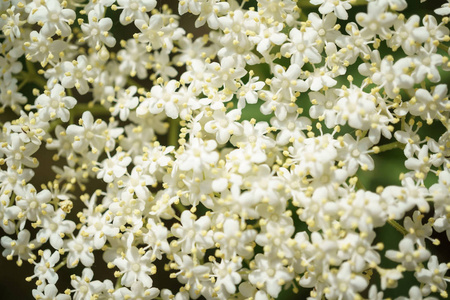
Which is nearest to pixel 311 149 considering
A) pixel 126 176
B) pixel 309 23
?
pixel 309 23

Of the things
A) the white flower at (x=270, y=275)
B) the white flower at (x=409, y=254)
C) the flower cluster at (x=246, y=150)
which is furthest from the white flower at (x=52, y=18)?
the white flower at (x=409, y=254)

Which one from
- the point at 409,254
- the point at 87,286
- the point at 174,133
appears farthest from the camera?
the point at 174,133

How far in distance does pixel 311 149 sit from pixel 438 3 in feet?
1.57

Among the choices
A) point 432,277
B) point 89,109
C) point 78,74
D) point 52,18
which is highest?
point 52,18

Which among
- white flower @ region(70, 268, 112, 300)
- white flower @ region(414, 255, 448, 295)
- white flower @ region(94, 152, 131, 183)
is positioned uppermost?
white flower @ region(94, 152, 131, 183)

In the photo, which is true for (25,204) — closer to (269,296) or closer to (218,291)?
(218,291)

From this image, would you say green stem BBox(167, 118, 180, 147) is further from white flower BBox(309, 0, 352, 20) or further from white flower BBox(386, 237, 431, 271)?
white flower BBox(386, 237, 431, 271)

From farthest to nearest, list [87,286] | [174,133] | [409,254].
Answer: [174,133], [87,286], [409,254]

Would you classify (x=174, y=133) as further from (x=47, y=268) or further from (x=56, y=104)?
(x=47, y=268)

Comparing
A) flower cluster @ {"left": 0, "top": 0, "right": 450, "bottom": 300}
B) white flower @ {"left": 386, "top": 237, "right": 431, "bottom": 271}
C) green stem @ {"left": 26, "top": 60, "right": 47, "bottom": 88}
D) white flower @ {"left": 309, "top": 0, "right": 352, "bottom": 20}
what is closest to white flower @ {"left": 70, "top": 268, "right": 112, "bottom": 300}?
flower cluster @ {"left": 0, "top": 0, "right": 450, "bottom": 300}

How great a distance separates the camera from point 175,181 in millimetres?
1089

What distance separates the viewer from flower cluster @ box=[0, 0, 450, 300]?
996 millimetres

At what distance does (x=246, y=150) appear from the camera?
104 cm

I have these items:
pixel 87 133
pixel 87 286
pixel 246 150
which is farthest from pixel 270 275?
pixel 87 133
